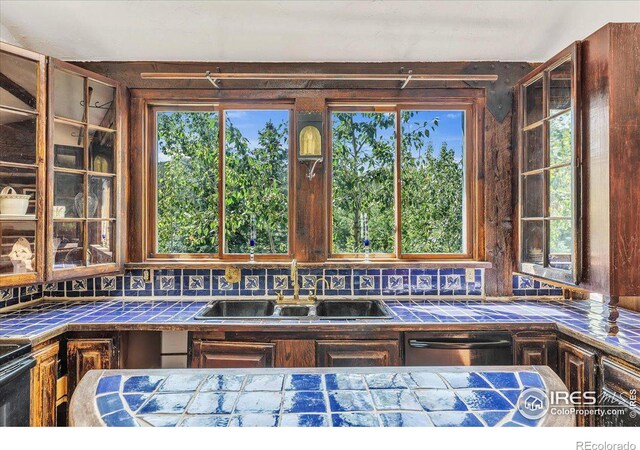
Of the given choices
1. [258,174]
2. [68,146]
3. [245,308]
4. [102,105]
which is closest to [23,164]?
[68,146]

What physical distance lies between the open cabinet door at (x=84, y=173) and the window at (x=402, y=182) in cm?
151

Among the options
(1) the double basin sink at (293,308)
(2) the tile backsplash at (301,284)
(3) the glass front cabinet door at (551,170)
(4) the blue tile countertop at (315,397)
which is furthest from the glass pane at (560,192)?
(4) the blue tile countertop at (315,397)

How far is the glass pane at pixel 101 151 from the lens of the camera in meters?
2.57

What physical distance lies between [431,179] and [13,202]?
269cm

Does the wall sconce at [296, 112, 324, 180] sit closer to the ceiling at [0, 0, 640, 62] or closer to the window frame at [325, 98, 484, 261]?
the window frame at [325, 98, 484, 261]

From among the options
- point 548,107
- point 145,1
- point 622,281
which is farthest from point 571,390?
point 145,1

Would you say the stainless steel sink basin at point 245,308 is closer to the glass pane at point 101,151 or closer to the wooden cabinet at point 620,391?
the glass pane at point 101,151

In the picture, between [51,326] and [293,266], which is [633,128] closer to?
[293,266]

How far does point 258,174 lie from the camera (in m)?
2.90

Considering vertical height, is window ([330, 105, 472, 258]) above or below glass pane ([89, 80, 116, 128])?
below

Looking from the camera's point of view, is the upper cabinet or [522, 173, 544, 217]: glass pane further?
[522, 173, 544, 217]: glass pane

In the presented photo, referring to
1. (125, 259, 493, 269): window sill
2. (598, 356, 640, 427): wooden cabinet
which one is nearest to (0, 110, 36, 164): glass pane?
(125, 259, 493, 269): window sill

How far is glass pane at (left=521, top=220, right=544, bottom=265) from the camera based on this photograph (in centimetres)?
247
